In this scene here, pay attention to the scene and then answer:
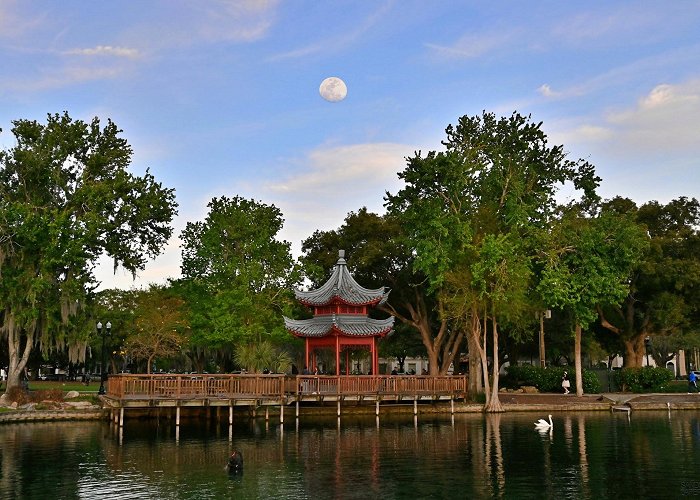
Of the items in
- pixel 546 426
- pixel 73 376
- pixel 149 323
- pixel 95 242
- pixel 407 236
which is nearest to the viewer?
pixel 546 426

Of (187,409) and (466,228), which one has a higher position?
(466,228)

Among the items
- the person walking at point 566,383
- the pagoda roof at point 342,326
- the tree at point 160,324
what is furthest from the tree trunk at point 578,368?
the tree at point 160,324

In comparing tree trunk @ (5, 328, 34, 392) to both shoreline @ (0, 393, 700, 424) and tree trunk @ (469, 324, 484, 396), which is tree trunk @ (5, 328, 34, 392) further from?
tree trunk @ (469, 324, 484, 396)

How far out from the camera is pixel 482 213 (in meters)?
45.9

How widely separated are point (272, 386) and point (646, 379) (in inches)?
1154

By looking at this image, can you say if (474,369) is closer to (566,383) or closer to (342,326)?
(566,383)

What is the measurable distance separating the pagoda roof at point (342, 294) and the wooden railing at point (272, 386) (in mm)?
5426

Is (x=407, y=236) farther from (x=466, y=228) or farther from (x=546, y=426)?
(x=546, y=426)

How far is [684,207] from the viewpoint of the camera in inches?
2208

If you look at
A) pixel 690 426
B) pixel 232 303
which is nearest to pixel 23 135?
pixel 232 303

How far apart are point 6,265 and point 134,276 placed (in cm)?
834

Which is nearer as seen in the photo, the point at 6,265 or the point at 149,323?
the point at 6,265

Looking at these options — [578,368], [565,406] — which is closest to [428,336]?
[578,368]

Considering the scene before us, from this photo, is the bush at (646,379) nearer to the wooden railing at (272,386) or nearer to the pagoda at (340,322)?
the wooden railing at (272,386)
